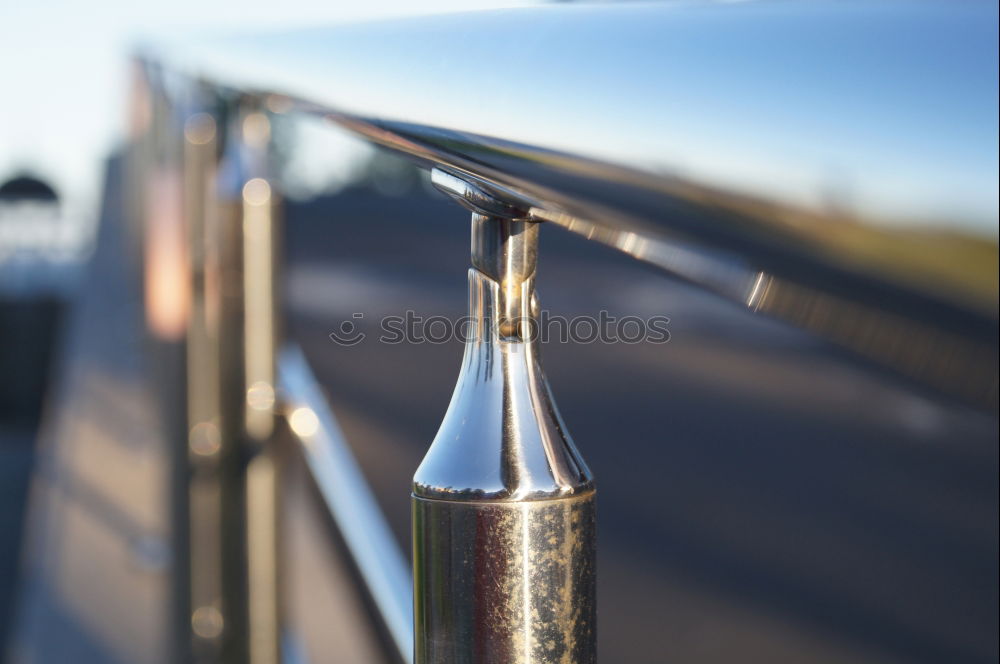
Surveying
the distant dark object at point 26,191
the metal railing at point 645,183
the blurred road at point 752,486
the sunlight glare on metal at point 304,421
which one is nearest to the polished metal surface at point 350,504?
the sunlight glare on metal at point 304,421

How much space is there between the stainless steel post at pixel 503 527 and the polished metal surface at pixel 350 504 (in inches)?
11.9

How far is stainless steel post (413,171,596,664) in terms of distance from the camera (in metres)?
0.22

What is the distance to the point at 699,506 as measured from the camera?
1.30 m

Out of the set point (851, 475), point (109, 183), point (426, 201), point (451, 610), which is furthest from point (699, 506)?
point (426, 201)

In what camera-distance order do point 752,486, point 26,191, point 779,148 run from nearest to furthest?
point 779,148, point 752,486, point 26,191

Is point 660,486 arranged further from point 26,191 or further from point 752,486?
point 26,191

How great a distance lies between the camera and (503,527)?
0.22m

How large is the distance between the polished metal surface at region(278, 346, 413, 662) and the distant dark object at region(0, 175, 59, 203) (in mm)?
8179

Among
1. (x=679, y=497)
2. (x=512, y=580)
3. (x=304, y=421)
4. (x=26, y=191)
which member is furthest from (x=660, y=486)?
(x=26, y=191)

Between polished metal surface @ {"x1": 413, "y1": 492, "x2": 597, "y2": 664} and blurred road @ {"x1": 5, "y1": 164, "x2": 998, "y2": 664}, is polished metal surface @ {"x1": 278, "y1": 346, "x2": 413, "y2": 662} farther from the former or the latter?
polished metal surface @ {"x1": 413, "y1": 492, "x2": 597, "y2": 664}

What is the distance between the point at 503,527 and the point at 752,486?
116cm

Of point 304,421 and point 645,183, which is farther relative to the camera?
point 304,421

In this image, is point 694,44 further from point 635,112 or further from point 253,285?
point 253,285

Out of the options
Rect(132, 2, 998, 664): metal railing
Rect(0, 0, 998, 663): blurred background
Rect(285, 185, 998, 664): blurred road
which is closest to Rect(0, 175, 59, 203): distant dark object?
Rect(0, 0, 998, 663): blurred background
